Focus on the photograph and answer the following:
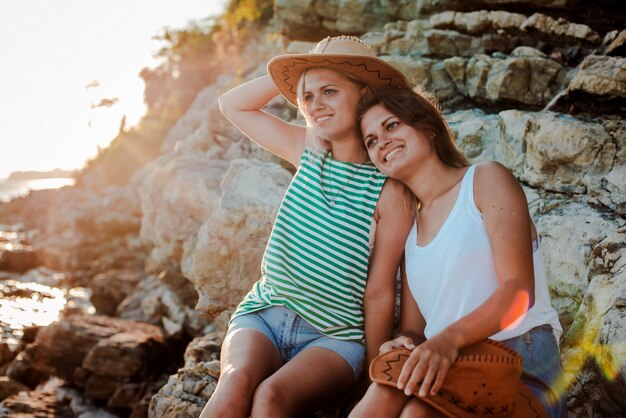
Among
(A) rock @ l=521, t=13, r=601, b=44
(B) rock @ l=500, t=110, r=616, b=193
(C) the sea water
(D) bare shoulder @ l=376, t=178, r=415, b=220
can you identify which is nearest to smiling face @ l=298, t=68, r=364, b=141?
(D) bare shoulder @ l=376, t=178, r=415, b=220

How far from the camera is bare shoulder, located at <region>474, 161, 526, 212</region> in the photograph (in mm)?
2463

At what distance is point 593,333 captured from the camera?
2916mm

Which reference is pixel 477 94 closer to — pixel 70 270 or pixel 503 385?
pixel 503 385

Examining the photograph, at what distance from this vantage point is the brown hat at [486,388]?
210 centimetres

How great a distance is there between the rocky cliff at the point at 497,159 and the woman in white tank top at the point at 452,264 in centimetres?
53

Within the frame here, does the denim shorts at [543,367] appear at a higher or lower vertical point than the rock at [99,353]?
higher

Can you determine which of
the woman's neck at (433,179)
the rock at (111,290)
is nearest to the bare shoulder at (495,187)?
the woman's neck at (433,179)

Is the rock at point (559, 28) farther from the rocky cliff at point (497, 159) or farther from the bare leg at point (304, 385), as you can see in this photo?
the bare leg at point (304, 385)

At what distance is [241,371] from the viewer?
274 cm

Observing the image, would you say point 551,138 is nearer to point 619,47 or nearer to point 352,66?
point 619,47

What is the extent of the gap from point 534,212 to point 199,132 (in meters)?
6.29

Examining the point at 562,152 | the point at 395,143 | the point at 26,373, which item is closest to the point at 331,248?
the point at 395,143

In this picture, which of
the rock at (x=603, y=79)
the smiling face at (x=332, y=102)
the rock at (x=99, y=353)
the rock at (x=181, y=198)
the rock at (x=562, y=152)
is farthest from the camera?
the rock at (x=181, y=198)

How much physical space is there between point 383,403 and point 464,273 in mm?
741
